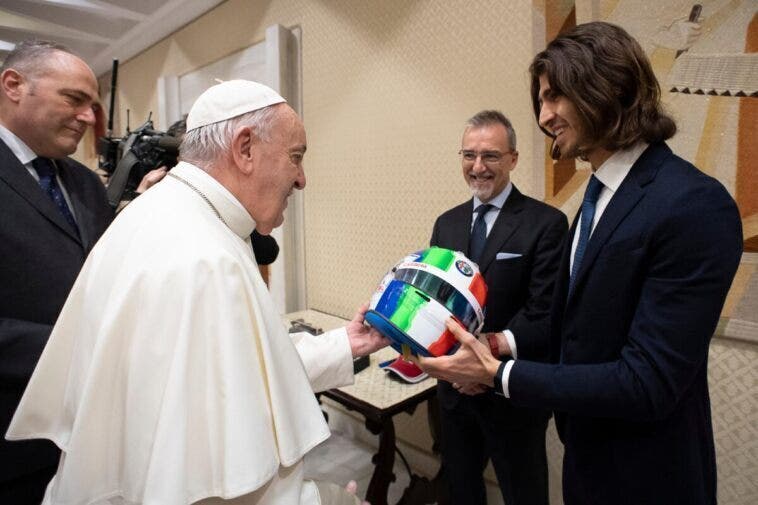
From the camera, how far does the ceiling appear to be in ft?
10.7

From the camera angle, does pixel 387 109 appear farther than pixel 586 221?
Yes

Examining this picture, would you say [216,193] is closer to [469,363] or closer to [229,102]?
[229,102]

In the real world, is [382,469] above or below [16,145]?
below

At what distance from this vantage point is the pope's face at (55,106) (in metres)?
1.30

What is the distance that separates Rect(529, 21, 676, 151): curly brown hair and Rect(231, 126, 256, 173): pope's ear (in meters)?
0.61

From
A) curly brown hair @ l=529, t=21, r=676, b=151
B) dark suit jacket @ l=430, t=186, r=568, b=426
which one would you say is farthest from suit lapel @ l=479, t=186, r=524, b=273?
curly brown hair @ l=529, t=21, r=676, b=151

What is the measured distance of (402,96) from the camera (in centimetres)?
223

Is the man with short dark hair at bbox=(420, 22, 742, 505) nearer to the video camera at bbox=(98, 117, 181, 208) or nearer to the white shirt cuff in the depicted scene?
the white shirt cuff

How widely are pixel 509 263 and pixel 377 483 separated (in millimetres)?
1039

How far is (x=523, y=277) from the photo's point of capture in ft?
4.64

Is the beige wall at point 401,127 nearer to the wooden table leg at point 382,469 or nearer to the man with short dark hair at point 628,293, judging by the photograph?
the wooden table leg at point 382,469

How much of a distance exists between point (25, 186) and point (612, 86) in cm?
144

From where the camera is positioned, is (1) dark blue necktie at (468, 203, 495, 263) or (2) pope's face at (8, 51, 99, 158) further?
(1) dark blue necktie at (468, 203, 495, 263)

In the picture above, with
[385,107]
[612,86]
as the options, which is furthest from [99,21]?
[612,86]
